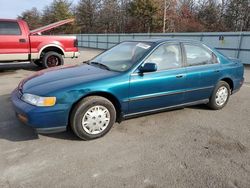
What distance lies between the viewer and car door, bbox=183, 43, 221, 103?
4.47m

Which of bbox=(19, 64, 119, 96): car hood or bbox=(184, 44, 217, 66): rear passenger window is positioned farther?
bbox=(184, 44, 217, 66): rear passenger window

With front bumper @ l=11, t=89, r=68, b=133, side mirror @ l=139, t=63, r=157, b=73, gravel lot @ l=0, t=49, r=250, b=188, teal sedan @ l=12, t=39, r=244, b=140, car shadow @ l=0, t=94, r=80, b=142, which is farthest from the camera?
side mirror @ l=139, t=63, r=157, b=73

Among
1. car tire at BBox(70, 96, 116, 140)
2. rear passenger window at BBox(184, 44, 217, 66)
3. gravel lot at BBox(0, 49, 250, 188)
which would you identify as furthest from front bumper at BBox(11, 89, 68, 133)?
rear passenger window at BBox(184, 44, 217, 66)

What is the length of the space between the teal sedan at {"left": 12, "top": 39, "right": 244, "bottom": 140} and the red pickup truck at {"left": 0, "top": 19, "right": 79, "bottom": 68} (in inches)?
201

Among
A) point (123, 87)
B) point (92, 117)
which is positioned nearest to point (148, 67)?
point (123, 87)

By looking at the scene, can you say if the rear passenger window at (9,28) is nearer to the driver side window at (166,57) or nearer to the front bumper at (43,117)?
the front bumper at (43,117)

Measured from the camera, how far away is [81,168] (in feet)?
9.68

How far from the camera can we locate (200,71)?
455 centimetres

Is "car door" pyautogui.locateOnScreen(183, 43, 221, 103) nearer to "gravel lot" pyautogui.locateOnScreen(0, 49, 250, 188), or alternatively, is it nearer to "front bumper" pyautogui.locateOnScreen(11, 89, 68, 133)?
"gravel lot" pyautogui.locateOnScreen(0, 49, 250, 188)

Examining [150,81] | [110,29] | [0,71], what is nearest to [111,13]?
[110,29]

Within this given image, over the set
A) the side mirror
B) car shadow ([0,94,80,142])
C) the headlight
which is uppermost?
the side mirror

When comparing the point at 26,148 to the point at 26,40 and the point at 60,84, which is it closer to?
the point at 60,84

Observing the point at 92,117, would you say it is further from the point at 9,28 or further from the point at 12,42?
the point at 9,28

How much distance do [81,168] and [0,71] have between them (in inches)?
319
